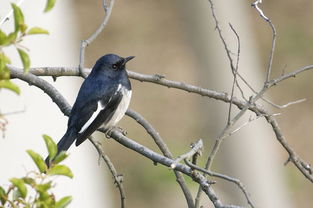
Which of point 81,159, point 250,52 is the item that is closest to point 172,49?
point 250,52

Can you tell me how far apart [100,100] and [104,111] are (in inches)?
4.9

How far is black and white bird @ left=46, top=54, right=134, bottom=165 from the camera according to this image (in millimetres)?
5234

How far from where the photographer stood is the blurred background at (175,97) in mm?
6004

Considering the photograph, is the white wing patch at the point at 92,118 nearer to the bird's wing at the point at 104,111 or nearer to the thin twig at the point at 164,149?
the bird's wing at the point at 104,111

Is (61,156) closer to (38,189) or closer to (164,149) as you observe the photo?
(38,189)

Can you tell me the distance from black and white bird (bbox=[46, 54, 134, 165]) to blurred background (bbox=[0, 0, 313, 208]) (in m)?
0.43

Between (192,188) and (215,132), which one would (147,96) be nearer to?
(192,188)

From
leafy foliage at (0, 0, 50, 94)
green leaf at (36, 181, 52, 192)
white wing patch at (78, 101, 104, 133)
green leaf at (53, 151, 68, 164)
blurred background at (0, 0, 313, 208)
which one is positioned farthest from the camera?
blurred background at (0, 0, 313, 208)

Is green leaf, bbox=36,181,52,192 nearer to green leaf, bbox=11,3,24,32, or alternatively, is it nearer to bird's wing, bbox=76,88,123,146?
green leaf, bbox=11,3,24,32

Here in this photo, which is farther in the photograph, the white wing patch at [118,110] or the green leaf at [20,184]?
the white wing patch at [118,110]

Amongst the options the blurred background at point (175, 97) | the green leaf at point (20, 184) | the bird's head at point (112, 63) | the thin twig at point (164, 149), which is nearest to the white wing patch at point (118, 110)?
the bird's head at point (112, 63)

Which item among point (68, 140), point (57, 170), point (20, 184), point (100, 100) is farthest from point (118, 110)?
point (20, 184)

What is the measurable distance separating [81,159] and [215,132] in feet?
5.34

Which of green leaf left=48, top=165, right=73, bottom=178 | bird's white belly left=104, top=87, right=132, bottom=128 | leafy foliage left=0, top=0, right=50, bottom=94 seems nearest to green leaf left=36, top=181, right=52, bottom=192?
green leaf left=48, top=165, right=73, bottom=178
